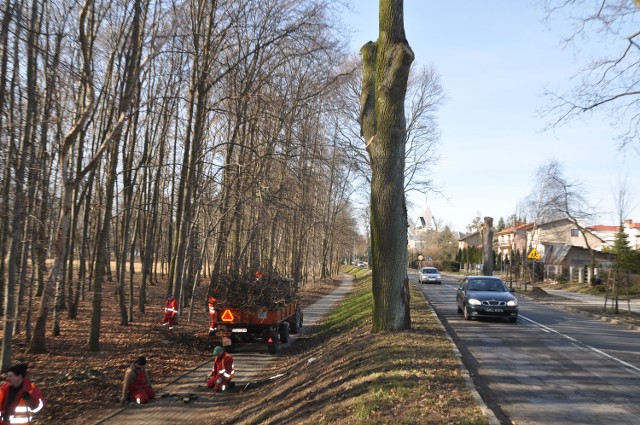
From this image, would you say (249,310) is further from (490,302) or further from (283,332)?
(490,302)

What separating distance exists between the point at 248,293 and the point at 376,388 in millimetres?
8370

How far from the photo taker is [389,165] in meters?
11.8

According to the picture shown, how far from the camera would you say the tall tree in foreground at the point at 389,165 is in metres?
11.7

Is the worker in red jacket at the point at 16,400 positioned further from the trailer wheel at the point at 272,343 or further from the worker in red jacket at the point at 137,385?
the trailer wheel at the point at 272,343

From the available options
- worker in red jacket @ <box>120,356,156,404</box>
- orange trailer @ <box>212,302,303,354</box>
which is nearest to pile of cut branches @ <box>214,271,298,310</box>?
orange trailer @ <box>212,302,303,354</box>

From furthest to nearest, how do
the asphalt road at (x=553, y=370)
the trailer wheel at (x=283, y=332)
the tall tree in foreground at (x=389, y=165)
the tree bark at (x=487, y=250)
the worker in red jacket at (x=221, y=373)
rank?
1. the tree bark at (x=487, y=250)
2. the trailer wheel at (x=283, y=332)
3. the tall tree in foreground at (x=389, y=165)
4. the worker in red jacket at (x=221, y=373)
5. the asphalt road at (x=553, y=370)

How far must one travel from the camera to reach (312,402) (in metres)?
8.32

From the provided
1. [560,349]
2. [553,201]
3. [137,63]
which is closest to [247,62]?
[137,63]

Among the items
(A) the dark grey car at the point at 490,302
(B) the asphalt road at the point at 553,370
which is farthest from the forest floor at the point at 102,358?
(A) the dark grey car at the point at 490,302

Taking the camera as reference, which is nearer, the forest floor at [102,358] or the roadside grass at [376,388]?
the roadside grass at [376,388]

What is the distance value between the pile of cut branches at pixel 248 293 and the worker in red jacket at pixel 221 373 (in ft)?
12.8

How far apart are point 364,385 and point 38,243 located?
904 cm

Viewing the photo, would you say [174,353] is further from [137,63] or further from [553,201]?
[553,201]

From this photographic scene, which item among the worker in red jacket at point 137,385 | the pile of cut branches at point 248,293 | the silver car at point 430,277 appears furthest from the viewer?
the silver car at point 430,277
